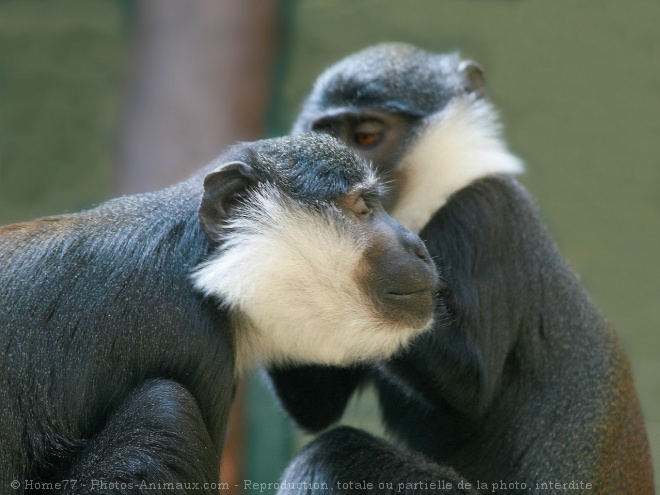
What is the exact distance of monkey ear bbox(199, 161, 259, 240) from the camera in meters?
4.23

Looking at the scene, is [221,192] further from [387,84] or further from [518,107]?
[518,107]

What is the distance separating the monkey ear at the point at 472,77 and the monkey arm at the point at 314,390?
1.88 m

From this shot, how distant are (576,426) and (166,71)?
19.5 feet

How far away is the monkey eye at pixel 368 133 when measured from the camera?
A: 5.47 metres

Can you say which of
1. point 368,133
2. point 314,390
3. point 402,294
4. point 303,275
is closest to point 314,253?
point 303,275

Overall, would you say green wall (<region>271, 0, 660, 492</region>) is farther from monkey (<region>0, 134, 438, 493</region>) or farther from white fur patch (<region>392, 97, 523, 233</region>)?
monkey (<region>0, 134, 438, 493</region>)

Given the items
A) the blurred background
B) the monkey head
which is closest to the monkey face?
the monkey head

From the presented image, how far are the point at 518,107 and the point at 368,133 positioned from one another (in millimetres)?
4363

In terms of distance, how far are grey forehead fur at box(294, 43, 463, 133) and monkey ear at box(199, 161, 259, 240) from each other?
1.38 meters

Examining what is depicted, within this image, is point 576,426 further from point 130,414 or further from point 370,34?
point 370,34

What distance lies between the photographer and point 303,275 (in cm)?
427

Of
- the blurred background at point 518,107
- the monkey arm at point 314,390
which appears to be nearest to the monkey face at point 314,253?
the monkey arm at point 314,390

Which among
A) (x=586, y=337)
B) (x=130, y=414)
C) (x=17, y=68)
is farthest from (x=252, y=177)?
(x=17, y=68)

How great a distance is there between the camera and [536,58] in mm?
9383
